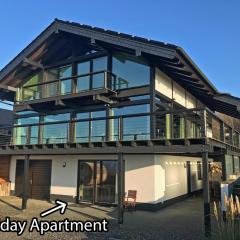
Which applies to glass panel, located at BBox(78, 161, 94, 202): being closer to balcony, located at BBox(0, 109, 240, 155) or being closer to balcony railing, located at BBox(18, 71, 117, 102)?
balcony, located at BBox(0, 109, 240, 155)

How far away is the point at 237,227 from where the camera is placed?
236 inches

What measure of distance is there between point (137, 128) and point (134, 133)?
0.27 m

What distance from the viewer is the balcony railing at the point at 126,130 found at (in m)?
12.5

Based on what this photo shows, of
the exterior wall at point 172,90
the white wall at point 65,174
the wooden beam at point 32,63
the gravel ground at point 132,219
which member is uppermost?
the wooden beam at point 32,63

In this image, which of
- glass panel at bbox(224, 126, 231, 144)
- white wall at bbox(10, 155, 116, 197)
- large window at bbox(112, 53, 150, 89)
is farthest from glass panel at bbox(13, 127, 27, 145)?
glass panel at bbox(224, 126, 231, 144)

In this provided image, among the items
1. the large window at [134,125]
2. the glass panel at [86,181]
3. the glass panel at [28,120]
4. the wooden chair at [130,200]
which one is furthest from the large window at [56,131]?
the wooden chair at [130,200]

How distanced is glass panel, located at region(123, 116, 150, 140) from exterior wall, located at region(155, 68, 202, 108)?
70.4 inches

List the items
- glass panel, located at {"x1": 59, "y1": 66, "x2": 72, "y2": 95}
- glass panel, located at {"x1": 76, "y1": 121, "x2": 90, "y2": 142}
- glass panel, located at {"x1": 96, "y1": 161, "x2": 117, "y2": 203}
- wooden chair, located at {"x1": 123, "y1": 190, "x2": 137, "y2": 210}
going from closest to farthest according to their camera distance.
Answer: wooden chair, located at {"x1": 123, "y1": 190, "x2": 137, "y2": 210} → glass panel, located at {"x1": 96, "y1": 161, "x2": 117, "y2": 203} → glass panel, located at {"x1": 76, "y1": 121, "x2": 90, "y2": 142} → glass panel, located at {"x1": 59, "y1": 66, "x2": 72, "y2": 95}

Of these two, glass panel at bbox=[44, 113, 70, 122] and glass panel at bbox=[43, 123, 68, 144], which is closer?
glass panel at bbox=[43, 123, 68, 144]

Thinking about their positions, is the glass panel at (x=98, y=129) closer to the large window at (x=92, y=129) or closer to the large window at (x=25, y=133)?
the large window at (x=92, y=129)

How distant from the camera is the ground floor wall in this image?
515 inches

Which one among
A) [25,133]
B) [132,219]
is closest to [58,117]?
[25,133]

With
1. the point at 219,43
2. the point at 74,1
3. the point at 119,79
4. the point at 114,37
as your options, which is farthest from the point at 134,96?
the point at 219,43

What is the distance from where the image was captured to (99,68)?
15734 mm
